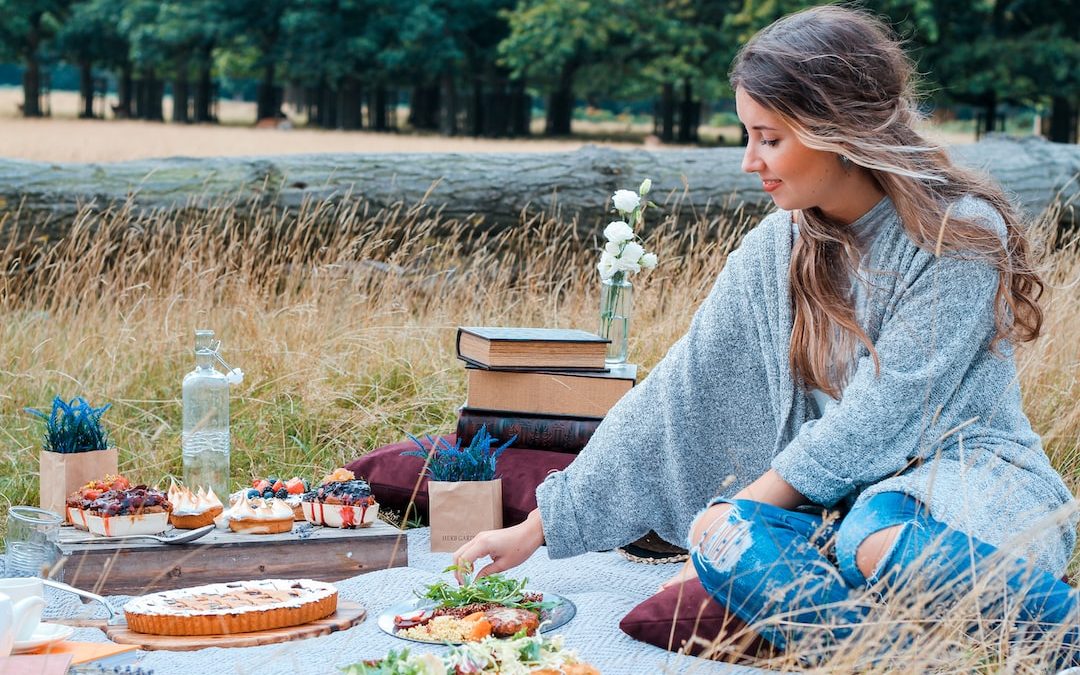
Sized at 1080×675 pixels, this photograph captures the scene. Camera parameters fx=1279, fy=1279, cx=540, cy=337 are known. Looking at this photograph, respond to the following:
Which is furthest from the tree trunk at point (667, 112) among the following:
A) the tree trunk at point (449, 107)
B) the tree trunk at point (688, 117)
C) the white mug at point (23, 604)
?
the white mug at point (23, 604)

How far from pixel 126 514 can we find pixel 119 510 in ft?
0.06

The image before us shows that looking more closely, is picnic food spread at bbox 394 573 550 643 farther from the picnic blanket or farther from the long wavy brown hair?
the long wavy brown hair

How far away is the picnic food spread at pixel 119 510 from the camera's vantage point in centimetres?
315

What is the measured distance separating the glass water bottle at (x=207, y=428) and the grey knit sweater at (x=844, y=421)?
3.42 feet

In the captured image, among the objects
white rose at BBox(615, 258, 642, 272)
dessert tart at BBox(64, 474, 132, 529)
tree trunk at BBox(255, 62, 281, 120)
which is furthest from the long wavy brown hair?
tree trunk at BBox(255, 62, 281, 120)

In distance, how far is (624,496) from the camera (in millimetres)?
3016

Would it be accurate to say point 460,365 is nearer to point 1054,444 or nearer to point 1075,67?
point 1054,444

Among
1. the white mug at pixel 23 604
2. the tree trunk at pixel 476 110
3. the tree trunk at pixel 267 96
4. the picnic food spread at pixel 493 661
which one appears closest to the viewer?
the picnic food spread at pixel 493 661

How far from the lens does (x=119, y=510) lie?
3154 millimetres

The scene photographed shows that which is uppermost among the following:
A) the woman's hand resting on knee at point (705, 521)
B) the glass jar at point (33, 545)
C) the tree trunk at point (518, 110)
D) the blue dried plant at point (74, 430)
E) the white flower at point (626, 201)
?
the tree trunk at point (518, 110)

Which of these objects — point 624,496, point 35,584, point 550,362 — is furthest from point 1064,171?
point 35,584

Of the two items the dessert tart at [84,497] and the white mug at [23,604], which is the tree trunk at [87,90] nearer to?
the dessert tart at [84,497]

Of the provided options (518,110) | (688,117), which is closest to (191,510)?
(688,117)

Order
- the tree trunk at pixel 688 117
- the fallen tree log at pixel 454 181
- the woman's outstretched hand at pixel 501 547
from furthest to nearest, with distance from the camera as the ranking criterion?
1. the tree trunk at pixel 688 117
2. the fallen tree log at pixel 454 181
3. the woman's outstretched hand at pixel 501 547
